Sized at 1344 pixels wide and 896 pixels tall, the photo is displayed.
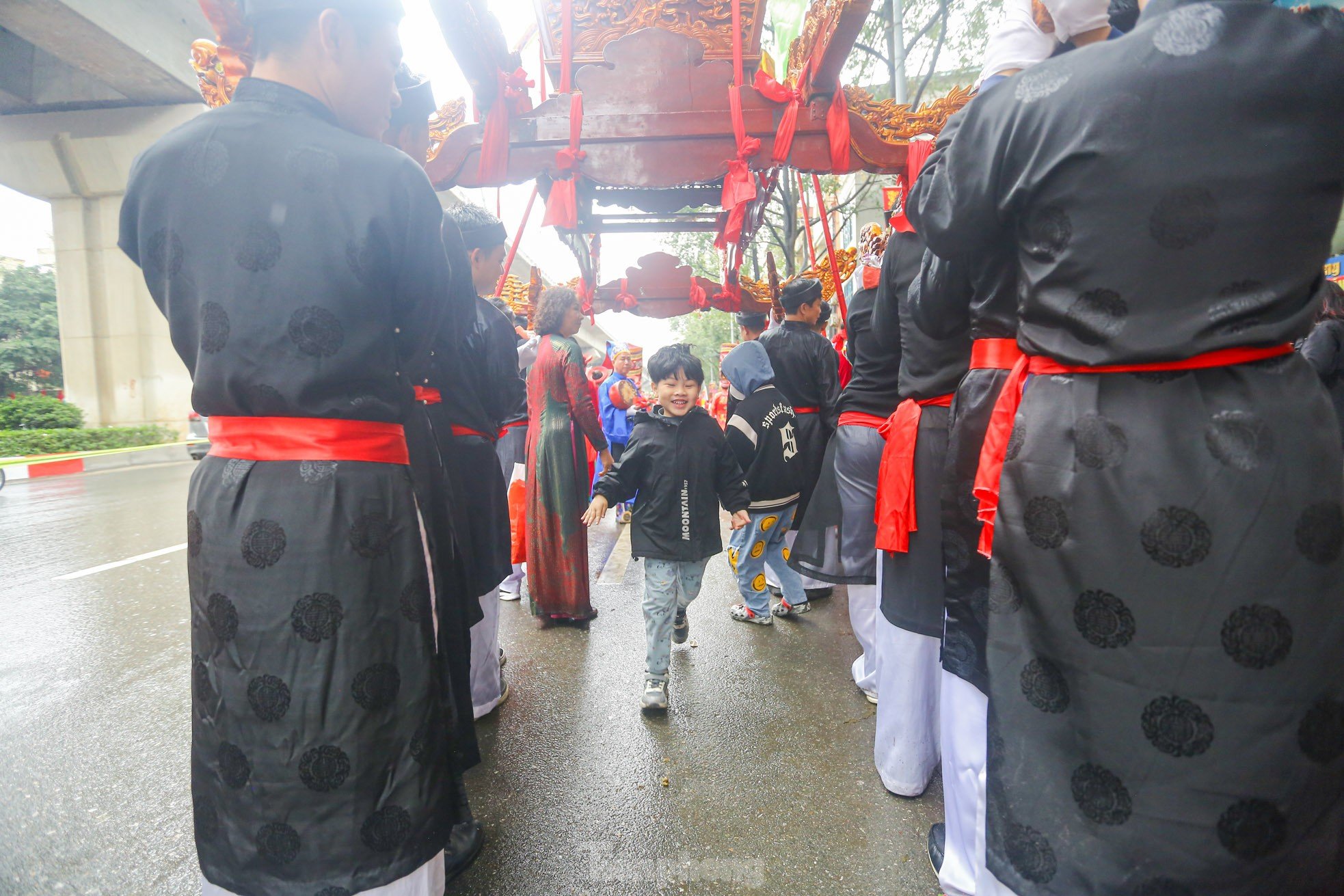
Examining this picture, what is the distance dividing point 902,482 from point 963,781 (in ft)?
2.74

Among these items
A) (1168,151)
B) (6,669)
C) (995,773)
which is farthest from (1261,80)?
(6,669)

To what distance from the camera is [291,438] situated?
1218 millimetres

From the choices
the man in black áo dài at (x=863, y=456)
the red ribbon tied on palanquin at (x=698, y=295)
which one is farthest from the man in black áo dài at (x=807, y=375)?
the red ribbon tied on palanquin at (x=698, y=295)

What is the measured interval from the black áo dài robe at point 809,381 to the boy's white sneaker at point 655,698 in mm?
1390

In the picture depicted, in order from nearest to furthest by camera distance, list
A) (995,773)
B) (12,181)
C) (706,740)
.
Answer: (995,773) < (706,740) < (12,181)

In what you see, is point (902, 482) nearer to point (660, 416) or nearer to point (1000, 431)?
point (1000, 431)

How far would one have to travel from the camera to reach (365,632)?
1.24 metres

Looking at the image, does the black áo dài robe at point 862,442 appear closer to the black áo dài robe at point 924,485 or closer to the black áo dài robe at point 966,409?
the black áo dài robe at point 924,485

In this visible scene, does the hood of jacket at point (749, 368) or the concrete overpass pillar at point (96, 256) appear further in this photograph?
the concrete overpass pillar at point (96, 256)

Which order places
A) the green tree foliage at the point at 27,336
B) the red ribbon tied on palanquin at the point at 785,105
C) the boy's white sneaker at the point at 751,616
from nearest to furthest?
the red ribbon tied on palanquin at the point at 785,105, the boy's white sneaker at the point at 751,616, the green tree foliage at the point at 27,336

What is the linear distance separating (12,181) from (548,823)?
20894mm

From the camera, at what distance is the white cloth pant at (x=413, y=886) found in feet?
4.11

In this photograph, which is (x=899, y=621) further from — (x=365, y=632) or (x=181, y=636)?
(x=181, y=636)

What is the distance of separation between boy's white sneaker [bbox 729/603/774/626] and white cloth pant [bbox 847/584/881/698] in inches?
37.4
